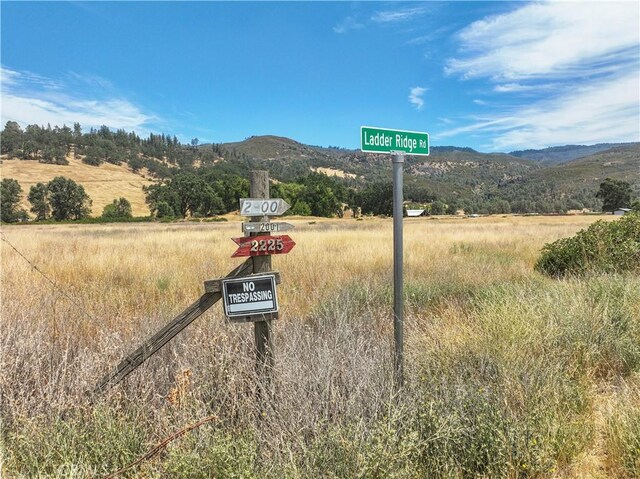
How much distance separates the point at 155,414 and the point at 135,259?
8.35 metres

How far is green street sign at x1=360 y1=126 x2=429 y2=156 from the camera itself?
3447 millimetres

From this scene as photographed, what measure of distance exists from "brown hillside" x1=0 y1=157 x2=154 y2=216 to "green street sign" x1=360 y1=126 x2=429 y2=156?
334ft

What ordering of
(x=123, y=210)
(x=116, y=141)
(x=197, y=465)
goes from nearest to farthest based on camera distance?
1. (x=197, y=465)
2. (x=123, y=210)
3. (x=116, y=141)

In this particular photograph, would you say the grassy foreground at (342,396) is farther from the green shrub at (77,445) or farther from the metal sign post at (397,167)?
the metal sign post at (397,167)

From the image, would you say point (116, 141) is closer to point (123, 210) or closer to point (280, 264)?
point (123, 210)

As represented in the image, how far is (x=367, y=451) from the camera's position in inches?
97.0

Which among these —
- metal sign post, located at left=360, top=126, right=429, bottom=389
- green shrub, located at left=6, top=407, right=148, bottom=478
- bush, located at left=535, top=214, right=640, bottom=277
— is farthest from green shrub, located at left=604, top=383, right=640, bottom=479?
bush, located at left=535, top=214, right=640, bottom=277

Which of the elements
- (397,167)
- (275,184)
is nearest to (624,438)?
(397,167)

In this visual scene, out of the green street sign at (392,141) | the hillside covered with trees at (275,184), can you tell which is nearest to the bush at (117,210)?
the hillside covered with trees at (275,184)

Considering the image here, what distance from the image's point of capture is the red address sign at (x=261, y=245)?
3.24 metres

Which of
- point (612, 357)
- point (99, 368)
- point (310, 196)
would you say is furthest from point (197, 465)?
point (310, 196)

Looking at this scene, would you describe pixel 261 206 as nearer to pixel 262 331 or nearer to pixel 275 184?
pixel 262 331

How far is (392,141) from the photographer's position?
11.8 feet

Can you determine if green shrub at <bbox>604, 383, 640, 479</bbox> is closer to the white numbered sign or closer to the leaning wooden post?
the leaning wooden post
